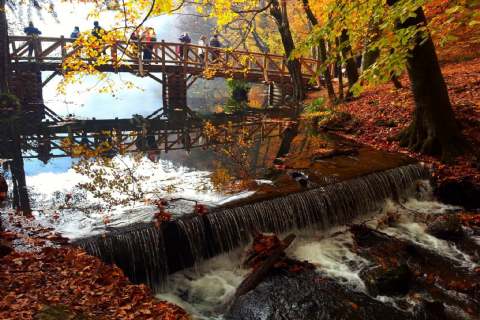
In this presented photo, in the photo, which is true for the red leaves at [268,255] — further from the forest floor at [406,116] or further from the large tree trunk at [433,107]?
the large tree trunk at [433,107]

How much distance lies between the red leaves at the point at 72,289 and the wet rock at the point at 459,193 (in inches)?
248

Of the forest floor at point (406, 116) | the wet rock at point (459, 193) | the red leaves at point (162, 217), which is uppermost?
the forest floor at point (406, 116)

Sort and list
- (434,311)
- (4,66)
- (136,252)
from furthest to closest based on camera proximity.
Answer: (4,66), (136,252), (434,311)

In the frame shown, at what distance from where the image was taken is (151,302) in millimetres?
3168

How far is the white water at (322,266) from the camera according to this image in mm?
4301

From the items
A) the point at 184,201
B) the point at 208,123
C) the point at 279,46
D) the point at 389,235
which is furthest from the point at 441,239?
the point at 279,46

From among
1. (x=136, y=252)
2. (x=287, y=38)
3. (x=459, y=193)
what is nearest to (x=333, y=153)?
(x=459, y=193)

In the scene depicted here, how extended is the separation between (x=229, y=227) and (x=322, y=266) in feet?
5.07

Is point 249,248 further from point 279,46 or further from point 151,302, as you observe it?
point 279,46

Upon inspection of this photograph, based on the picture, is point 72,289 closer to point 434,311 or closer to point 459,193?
point 434,311

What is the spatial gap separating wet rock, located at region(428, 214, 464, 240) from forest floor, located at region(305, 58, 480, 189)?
61.4 inches

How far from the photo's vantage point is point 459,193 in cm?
674

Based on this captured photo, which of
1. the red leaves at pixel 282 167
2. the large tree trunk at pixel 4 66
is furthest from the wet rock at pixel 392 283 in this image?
the large tree trunk at pixel 4 66

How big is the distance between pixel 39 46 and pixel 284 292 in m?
18.1
